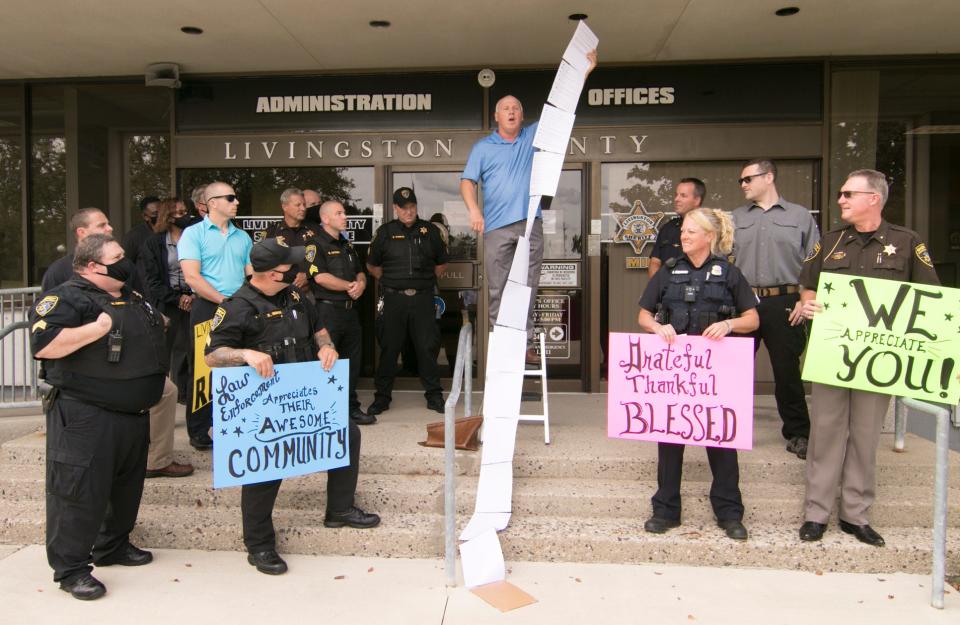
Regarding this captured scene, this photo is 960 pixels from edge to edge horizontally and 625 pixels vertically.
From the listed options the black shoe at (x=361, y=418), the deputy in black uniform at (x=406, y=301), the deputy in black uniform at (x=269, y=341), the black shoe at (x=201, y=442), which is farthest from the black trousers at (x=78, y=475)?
the deputy in black uniform at (x=406, y=301)

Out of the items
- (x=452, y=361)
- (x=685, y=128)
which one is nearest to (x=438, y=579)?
(x=452, y=361)

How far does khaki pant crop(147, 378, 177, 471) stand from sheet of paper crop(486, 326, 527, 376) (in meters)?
1.95

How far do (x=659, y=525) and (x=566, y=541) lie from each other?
52cm

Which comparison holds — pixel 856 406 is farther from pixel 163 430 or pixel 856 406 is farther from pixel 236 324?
pixel 163 430

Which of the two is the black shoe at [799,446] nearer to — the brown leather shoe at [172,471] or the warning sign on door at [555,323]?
the warning sign on door at [555,323]

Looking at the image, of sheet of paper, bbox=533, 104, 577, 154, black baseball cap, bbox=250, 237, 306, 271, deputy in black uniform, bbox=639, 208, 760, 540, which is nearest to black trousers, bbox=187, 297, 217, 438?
black baseball cap, bbox=250, 237, 306, 271

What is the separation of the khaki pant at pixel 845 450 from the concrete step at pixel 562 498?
0.28m

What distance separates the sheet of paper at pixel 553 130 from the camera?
429cm

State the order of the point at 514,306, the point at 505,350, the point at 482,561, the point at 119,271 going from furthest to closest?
the point at 514,306 → the point at 505,350 → the point at 482,561 → the point at 119,271

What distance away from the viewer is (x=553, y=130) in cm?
435

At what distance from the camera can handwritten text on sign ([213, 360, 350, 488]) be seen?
3.66m

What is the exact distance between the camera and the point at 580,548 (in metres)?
4.04

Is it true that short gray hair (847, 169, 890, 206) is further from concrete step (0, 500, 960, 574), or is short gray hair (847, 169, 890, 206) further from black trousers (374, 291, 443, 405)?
black trousers (374, 291, 443, 405)

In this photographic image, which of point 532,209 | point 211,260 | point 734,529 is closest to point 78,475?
point 211,260
